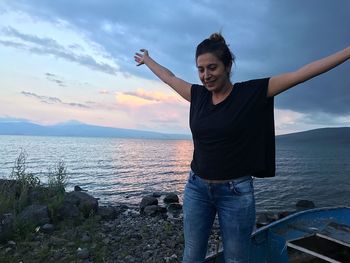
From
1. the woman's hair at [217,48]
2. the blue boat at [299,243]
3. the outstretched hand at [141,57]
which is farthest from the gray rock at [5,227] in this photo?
the woman's hair at [217,48]

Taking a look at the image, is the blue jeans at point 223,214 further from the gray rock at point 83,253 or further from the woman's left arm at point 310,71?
the gray rock at point 83,253

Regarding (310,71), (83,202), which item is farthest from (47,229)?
(310,71)

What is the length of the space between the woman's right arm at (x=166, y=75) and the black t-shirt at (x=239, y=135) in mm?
629

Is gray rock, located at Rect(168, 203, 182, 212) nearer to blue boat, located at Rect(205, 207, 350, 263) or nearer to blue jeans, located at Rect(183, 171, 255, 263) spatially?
blue boat, located at Rect(205, 207, 350, 263)

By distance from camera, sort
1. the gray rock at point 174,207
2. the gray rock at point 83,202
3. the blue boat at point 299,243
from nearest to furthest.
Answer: the blue boat at point 299,243 → the gray rock at point 83,202 → the gray rock at point 174,207

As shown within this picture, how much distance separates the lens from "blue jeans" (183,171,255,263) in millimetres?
3467

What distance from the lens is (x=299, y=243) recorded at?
283 inches

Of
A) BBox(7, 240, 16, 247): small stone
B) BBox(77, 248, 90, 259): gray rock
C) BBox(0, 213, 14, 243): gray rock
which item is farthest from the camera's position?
BBox(0, 213, 14, 243): gray rock

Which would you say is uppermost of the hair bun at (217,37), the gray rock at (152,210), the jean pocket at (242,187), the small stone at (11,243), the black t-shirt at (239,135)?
the hair bun at (217,37)

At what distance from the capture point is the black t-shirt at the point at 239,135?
335cm

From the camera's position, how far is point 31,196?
14.3 m

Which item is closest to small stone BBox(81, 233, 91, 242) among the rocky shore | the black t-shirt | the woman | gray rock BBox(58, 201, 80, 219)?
the rocky shore

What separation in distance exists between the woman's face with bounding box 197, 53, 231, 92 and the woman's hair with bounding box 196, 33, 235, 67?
40 millimetres

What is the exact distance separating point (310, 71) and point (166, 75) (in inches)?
68.2
